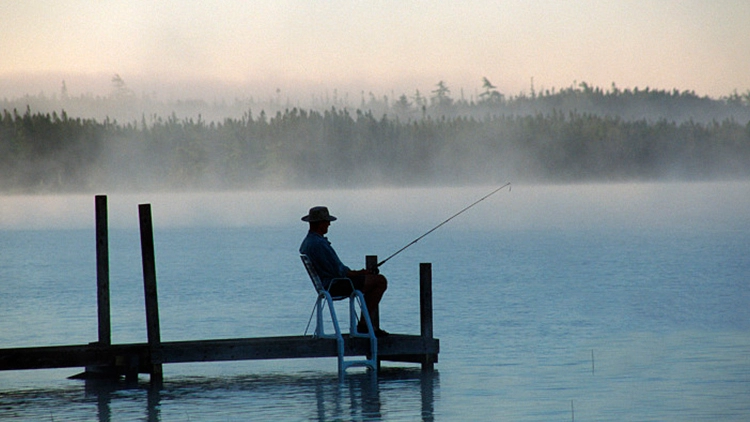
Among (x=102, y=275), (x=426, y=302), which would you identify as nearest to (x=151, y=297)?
(x=102, y=275)

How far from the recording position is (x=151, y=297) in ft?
46.1

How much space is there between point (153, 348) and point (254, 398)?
48.3 inches

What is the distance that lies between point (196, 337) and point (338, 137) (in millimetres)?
143243

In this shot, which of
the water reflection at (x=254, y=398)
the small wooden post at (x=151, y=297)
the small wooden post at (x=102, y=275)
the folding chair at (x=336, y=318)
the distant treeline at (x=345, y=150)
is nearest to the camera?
the water reflection at (x=254, y=398)

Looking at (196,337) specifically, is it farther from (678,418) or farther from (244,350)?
(678,418)

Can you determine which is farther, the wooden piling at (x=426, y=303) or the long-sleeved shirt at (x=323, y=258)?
the wooden piling at (x=426, y=303)

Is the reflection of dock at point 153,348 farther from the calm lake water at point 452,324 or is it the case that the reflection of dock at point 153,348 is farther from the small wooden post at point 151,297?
the calm lake water at point 452,324

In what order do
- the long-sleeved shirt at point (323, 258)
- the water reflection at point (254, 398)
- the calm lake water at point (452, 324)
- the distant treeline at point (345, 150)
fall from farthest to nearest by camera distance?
1. the distant treeline at point (345, 150)
2. the long-sleeved shirt at point (323, 258)
3. the calm lake water at point (452, 324)
4. the water reflection at point (254, 398)

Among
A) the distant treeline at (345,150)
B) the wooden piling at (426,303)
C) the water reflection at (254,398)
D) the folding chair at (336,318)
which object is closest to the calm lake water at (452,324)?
the water reflection at (254,398)

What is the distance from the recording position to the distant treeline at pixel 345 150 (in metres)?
163

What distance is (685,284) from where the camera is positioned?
1539 inches

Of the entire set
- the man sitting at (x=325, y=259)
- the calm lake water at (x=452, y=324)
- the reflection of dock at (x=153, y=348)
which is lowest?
the calm lake water at (x=452, y=324)

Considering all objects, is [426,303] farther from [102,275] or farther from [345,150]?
[345,150]

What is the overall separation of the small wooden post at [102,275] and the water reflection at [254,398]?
1.94ft
